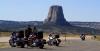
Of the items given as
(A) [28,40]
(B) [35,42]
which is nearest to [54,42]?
(A) [28,40]

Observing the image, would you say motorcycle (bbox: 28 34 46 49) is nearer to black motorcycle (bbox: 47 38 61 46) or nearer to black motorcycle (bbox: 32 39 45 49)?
black motorcycle (bbox: 32 39 45 49)

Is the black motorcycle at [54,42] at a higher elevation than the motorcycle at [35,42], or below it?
below

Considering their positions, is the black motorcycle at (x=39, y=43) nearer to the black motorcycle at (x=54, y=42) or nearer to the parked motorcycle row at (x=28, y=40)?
the parked motorcycle row at (x=28, y=40)

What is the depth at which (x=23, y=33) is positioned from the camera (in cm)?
4369

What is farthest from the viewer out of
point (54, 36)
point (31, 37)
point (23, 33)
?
point (54, 36)

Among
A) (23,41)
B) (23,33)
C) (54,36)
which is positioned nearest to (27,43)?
(23,41)

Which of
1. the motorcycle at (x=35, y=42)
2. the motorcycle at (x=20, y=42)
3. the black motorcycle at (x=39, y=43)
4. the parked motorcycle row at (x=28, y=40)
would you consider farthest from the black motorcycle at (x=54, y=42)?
the motorcycle at (x=20, y=42)

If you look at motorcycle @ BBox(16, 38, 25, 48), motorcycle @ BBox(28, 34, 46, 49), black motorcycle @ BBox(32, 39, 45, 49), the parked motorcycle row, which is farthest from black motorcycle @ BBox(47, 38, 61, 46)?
motorcycle @ BBox(16, 38, 25, 48)

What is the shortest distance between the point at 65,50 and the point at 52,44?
9778 millimetres

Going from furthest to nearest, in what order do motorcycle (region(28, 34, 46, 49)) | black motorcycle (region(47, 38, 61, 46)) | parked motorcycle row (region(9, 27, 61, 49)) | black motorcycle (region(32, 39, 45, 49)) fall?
black motorcycle (region(47, 38, 61, 46)) → parked motorcycle row (region(9, 27, 61, 49)) → motorcycle (region(28, 34, 46, 49)) → black motorcycle (region(32, 39, 45, 49))

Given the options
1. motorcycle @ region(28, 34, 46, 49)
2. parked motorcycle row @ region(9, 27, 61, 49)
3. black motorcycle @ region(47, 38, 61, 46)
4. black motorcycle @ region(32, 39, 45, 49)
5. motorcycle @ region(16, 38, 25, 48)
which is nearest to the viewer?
black motorcycle @ region(32, 39, 45, 49)

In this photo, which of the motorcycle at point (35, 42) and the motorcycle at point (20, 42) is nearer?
the motorcycle at point (35, 42)

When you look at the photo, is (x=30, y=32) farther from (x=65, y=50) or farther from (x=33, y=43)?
(x=65, y=50)

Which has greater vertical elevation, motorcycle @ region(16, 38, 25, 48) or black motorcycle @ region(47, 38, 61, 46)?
motorcycle @ region(16, 38, 25, 48)
